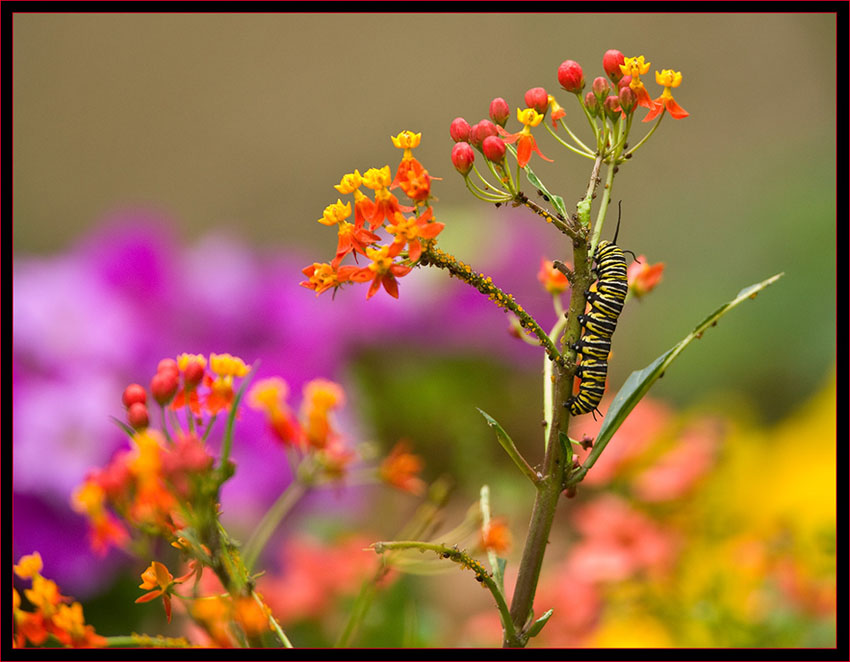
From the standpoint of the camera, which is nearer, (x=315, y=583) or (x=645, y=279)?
(x=645, y=279)

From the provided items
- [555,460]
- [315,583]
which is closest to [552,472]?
[555,460]

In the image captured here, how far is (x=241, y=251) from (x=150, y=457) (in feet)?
2.02

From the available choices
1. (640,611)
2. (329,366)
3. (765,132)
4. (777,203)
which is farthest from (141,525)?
(765,132)

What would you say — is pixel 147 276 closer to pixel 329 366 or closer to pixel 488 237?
pixel 329 366

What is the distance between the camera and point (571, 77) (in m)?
0.24

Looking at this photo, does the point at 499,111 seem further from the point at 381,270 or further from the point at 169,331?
the point at 169,331

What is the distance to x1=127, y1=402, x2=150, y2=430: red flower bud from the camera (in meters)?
0.24

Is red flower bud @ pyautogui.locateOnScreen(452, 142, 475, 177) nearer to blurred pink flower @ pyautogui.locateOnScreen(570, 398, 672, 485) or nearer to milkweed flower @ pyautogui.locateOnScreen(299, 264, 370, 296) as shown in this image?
milkweed flower @ pyautogui.locateOnScreen(299, 264, 370, 296)

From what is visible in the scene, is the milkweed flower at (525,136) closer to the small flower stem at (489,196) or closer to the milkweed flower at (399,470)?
the small flower stem at (489,196)

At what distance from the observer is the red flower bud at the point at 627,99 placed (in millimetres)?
226

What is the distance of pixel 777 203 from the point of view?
130 centimetres

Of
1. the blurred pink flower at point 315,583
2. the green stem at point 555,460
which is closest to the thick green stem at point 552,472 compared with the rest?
the green stem at point 555,460

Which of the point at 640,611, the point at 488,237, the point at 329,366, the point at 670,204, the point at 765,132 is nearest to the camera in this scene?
the point at 640,611

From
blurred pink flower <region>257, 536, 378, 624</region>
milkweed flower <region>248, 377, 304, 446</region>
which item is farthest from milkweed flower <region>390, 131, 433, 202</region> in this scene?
blurred pink flower <region>257, 536, 378, 624</region>
